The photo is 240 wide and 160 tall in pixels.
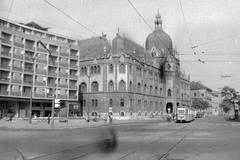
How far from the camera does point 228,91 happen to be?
66.7 metres

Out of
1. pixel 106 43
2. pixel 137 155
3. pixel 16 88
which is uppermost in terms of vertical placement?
pixel 106 43

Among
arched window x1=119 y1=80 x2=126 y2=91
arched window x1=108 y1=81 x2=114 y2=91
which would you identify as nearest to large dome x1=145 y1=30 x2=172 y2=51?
arched window x1=119 y1=80 x2=126 y2=91

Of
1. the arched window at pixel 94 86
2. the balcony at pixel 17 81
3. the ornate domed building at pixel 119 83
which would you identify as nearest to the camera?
the balcony at pixel 17 81

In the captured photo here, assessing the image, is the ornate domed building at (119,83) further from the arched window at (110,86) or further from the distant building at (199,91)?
the distant building at (199,91)

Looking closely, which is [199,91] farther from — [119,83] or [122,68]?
[119,83]

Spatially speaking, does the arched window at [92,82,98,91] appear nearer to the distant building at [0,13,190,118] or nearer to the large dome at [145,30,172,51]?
the distant building at [0,13,190,118]

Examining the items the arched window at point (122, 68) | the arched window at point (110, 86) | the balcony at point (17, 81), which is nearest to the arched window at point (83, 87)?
the arched window at point (110, 86)

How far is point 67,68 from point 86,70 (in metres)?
8.37

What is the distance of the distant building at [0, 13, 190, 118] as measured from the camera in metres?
52.1

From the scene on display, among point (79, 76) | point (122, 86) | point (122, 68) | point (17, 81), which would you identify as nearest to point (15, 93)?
point (17, 81)

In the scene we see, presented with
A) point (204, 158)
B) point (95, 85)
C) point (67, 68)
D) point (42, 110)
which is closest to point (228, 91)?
point (95, 85)

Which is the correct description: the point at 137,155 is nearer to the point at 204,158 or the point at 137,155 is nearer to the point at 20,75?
the point at 204,158

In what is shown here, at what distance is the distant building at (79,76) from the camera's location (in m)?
52.1

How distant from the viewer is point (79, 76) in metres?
71.9
